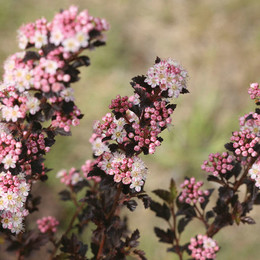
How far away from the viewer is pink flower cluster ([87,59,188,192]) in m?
1.45

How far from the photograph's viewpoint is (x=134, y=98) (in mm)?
1555

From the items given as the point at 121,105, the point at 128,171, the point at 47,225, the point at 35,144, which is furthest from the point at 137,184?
the point at 47,225

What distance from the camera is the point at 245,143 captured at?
161cm

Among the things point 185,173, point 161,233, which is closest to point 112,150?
point 161,233

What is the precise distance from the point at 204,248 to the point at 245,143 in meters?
0.56

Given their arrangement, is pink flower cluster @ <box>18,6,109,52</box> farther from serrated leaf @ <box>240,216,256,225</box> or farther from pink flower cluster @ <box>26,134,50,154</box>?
serrated leaf @ <box>240,216,256,225</box>

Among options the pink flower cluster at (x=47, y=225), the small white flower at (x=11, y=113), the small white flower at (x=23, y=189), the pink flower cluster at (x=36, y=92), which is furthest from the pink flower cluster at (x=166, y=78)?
the pink flower cluster at (x=47, y=225)

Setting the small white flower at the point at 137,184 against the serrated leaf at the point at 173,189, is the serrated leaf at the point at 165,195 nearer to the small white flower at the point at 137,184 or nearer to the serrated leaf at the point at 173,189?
the serrated leaf at the point at 173,189

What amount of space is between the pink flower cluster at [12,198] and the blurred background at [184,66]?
215 cm

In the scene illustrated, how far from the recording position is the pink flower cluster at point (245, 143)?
1.58 m

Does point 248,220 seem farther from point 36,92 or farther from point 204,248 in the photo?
point 36,92

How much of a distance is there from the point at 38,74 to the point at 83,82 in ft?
12.3

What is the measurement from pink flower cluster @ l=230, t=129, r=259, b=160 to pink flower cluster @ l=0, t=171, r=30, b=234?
0.85m

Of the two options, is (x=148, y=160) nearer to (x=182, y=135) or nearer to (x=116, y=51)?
(x=182, y=135)
